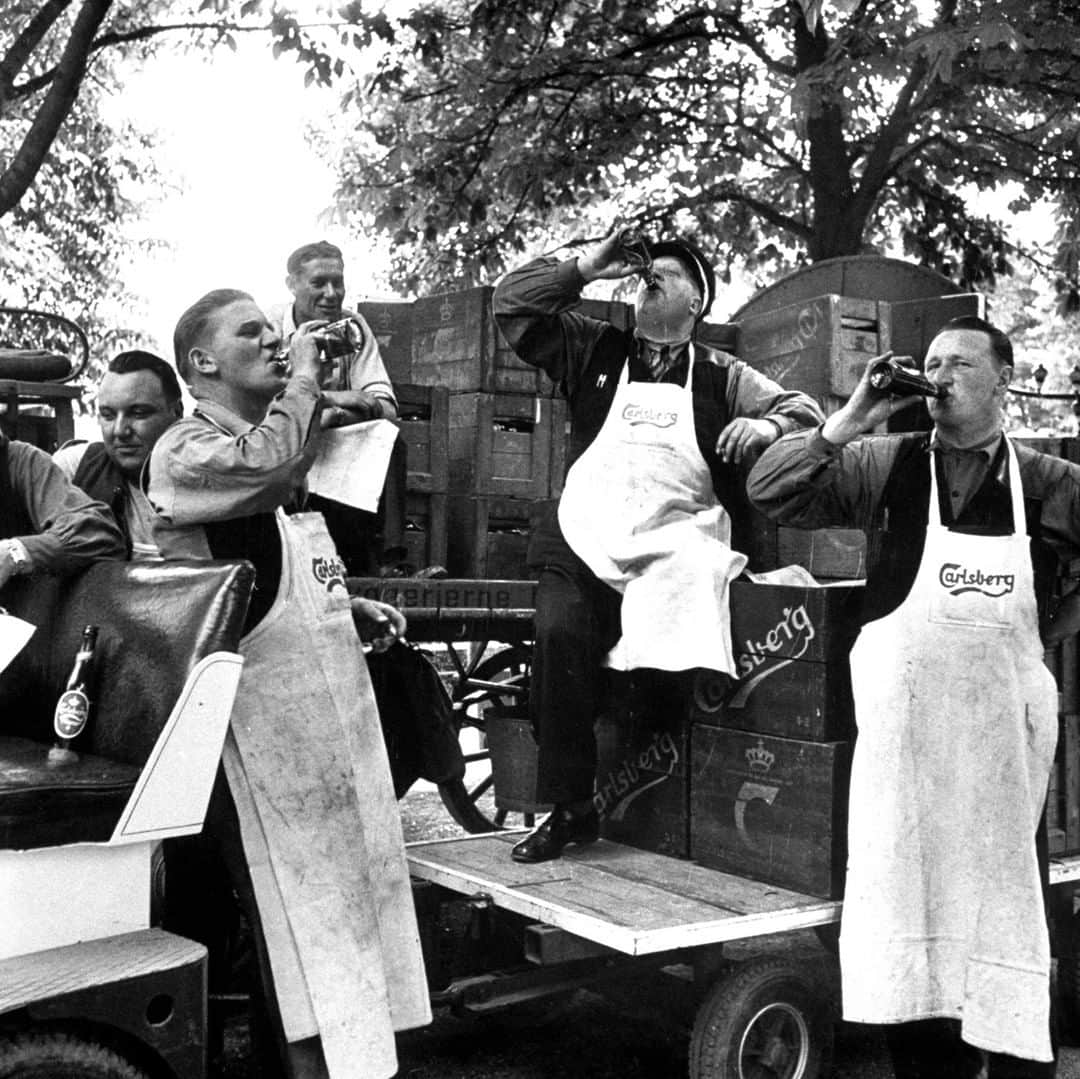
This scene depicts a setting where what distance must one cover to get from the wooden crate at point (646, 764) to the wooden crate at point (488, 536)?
1140 millimetres

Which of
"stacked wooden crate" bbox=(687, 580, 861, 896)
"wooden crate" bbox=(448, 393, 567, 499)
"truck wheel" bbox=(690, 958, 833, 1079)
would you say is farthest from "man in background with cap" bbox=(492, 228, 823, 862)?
"wooden crate" bbox=(448, 393, 567, 499)

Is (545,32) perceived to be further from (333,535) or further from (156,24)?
(333,535)

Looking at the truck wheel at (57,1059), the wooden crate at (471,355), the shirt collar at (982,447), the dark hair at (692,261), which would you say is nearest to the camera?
the truck wheel at (57,1059)

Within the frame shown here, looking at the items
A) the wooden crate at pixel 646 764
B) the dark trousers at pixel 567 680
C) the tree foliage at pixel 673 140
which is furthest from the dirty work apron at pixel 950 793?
the tree foliage at pixel 673 140

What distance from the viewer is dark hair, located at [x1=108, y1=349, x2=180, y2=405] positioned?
4086mm

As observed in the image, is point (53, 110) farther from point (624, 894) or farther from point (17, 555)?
point (624, 894)

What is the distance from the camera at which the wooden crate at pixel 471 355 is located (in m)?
5.61

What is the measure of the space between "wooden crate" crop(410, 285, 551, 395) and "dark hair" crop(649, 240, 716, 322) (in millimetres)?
1223

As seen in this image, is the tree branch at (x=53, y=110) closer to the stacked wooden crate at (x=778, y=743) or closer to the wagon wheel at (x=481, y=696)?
the wagon wheel at (x=481, y=696)

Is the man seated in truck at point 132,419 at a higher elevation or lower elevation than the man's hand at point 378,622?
higher

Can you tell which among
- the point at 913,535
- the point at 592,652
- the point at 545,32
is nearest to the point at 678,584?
the point at 592,652

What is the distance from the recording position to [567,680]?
4.16 meters

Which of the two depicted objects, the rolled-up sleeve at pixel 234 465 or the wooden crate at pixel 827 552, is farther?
the wooden crate at pixel 827 552

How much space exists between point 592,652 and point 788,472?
2.69ft
